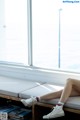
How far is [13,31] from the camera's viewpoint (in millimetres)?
3729

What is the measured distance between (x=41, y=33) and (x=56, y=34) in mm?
250

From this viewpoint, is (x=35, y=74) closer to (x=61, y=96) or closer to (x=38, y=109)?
→ (x=38, y=109)

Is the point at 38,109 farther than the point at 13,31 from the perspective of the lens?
No

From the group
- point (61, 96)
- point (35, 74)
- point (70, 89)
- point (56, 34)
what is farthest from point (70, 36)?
point (61, 96)

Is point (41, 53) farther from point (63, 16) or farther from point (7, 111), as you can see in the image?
point (7, 111)

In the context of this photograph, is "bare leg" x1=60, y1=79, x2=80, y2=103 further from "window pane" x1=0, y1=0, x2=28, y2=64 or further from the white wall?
"window pane" x1=0, y1=0, x2=28, y2=64

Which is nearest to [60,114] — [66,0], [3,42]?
[66,0]

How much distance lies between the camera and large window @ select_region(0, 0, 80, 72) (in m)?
3.16

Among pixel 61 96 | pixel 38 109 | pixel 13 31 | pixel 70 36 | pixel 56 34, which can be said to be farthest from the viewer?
pixel 13 31

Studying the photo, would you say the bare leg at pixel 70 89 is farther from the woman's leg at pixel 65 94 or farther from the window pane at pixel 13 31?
the window pane at pixel 13 31

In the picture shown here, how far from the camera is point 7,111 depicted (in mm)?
3057

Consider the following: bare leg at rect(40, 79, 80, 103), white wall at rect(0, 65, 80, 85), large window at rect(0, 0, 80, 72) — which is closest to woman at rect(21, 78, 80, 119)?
bare leg at rect(40, 79, 80, 103)

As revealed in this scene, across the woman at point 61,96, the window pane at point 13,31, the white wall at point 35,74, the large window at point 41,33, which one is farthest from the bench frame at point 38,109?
the window pane at point 13,31

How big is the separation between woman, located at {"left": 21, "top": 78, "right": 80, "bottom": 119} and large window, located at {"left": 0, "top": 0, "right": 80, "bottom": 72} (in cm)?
45
